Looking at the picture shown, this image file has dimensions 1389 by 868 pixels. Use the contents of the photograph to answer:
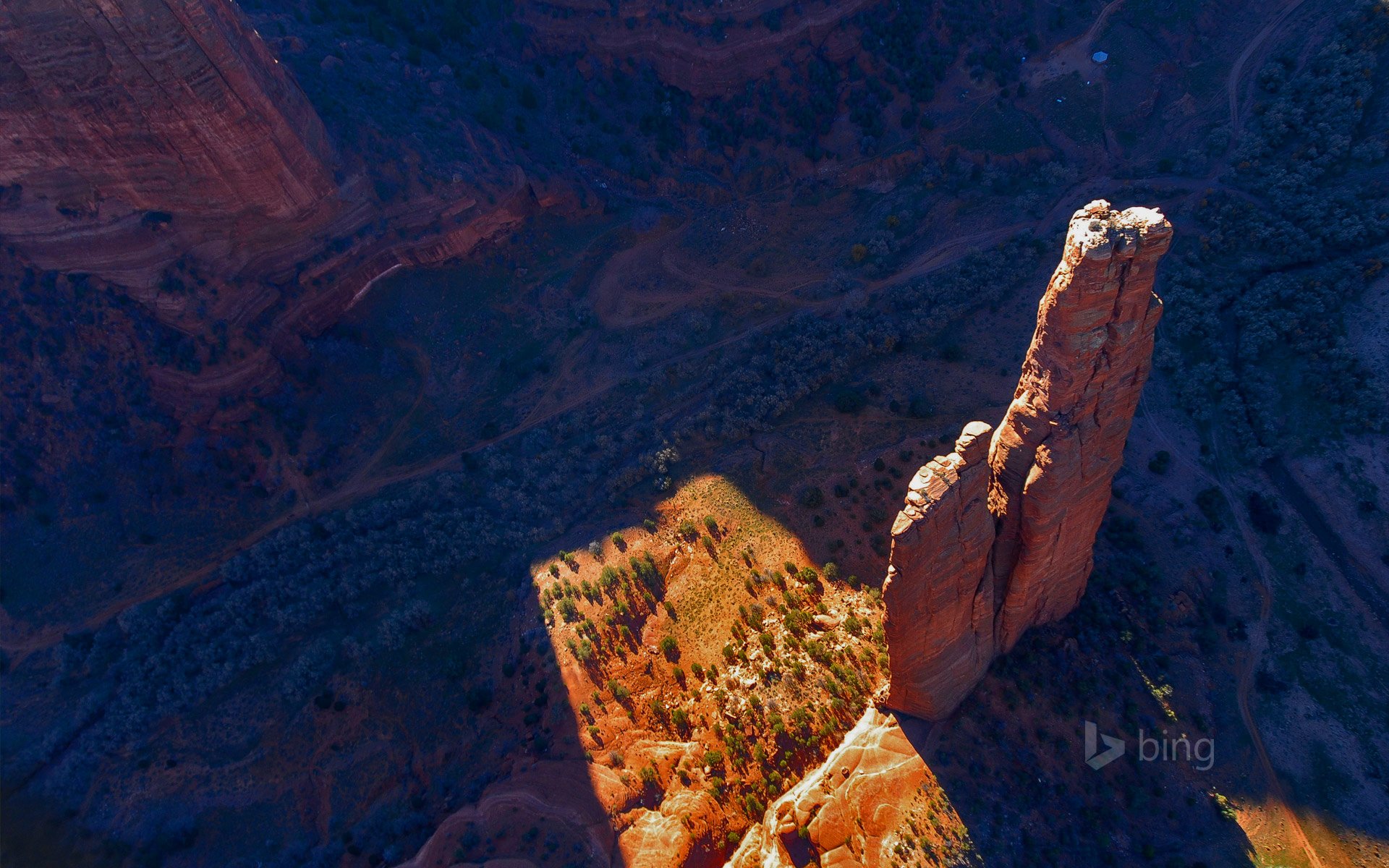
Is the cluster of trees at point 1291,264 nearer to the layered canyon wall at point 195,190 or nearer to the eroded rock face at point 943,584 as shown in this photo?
the eroded rock face at point 943,584

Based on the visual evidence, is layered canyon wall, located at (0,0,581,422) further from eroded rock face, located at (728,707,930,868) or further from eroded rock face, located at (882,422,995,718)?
eroded rock face, located at (882,422,995,718)

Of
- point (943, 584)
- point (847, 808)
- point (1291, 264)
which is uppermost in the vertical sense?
point (1291, 264)

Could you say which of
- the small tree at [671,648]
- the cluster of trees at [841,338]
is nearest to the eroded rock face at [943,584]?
the small tree at [671,648]

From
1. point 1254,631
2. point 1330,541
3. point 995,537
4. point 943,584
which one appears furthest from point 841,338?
point 1330,541

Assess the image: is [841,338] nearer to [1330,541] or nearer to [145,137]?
[1330,541]

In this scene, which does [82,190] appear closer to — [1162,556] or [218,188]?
[218,188]

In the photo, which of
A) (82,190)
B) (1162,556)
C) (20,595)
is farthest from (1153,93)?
(20,595)

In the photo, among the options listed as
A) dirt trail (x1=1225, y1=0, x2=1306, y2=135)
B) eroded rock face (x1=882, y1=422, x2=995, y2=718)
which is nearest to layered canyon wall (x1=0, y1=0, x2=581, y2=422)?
eroded rock face (x1=882, y1=422, x2=995, y2=718)
